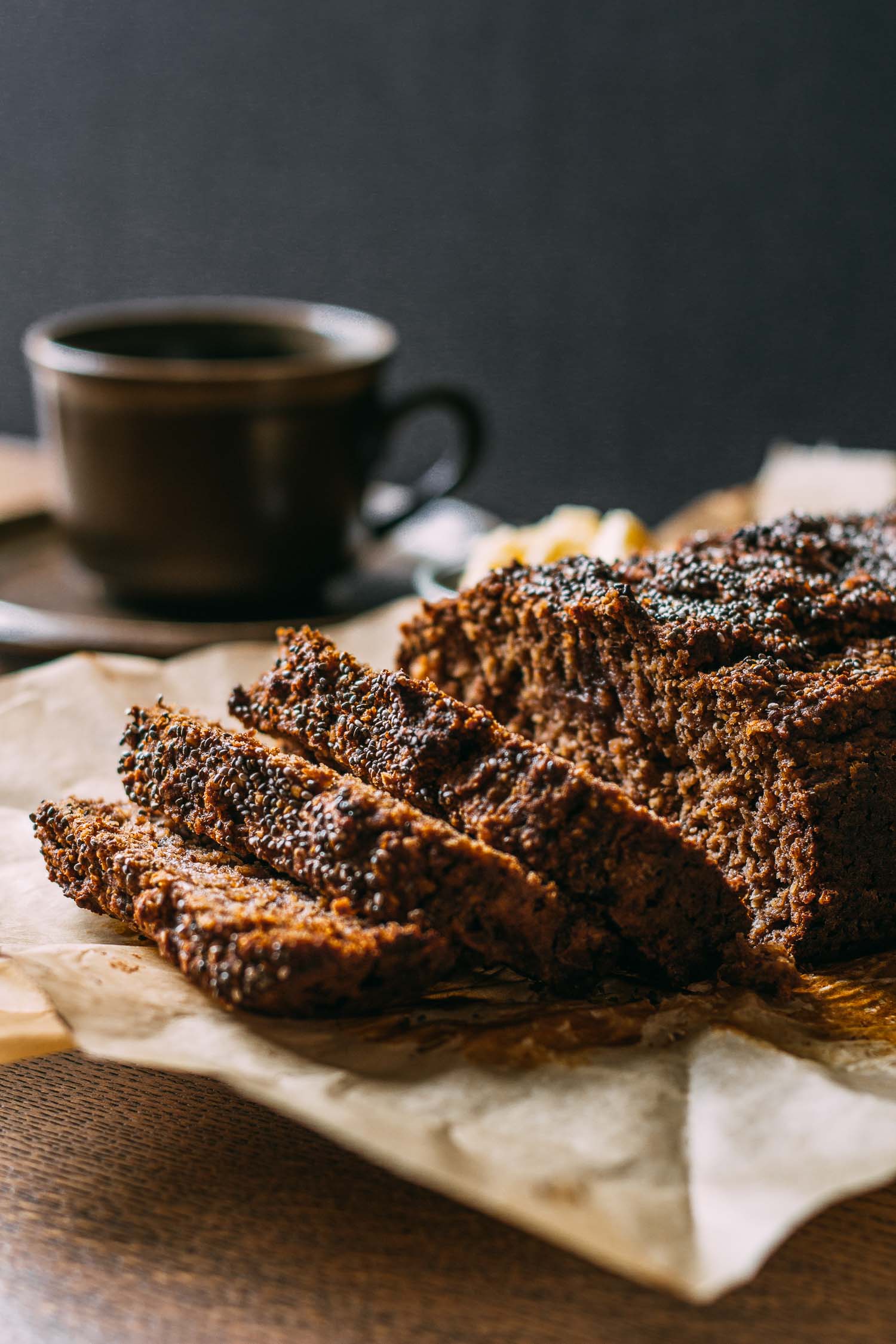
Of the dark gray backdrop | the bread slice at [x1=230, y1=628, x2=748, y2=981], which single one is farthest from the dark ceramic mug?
the dark gray backdrop

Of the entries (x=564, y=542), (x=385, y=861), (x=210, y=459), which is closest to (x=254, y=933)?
(x=385, y=861)

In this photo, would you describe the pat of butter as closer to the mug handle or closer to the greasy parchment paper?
the mug handle

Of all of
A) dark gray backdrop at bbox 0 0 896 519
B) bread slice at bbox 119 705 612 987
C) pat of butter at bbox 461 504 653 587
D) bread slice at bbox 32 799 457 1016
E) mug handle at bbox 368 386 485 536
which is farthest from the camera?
dark gray backdrop at bbox 0 0 896 519

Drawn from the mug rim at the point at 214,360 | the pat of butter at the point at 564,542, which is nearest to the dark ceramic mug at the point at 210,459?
the mug rim at the point at 214,360

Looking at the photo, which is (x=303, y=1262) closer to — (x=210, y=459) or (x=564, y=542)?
(x=564, y=542)

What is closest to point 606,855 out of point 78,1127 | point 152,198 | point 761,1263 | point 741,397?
point 761,1263

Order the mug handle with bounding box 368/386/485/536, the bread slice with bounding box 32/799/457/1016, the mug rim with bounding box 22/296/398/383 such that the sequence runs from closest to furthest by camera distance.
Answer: the bread slice with bounding box 32/799/457/1016 → the mug rim with bounding box 22/296/398/383 → the mug handle with bounding box 368/386/485/536

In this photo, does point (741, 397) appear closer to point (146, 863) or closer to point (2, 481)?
point (2, 481)

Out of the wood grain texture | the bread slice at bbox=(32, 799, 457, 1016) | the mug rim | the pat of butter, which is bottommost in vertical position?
the wood grain texture
